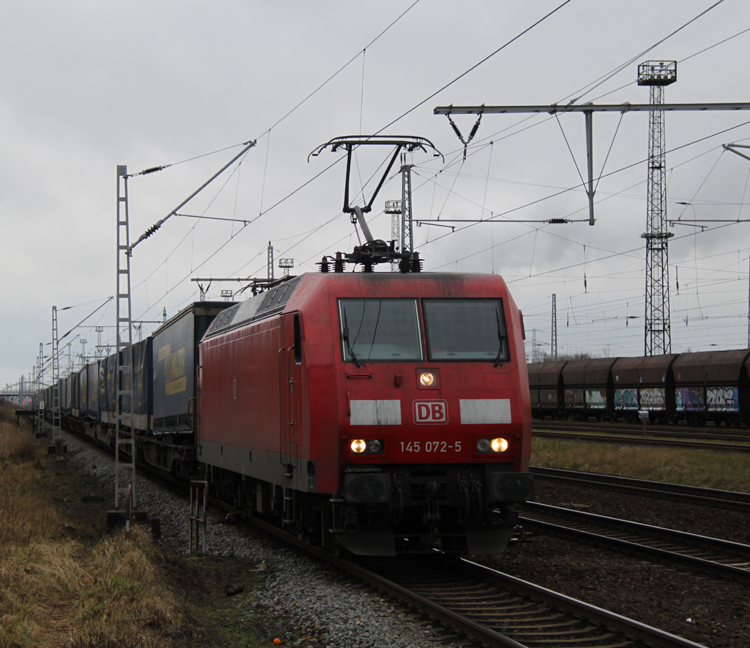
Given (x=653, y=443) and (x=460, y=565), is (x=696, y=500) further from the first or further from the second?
(x=653, y=443)

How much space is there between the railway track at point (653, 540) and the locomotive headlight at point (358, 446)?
13.0ft

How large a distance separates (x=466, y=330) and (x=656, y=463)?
13.1 meters

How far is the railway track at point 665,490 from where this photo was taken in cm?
1397

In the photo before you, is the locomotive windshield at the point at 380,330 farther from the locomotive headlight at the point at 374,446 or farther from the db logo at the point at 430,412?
the locomotive headlight at the point at 374,446

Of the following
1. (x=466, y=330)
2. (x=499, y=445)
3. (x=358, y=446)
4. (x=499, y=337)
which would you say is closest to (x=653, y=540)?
(x=499, y=445)

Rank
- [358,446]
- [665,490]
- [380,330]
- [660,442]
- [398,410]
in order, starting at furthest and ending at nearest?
[660,442] < [665,490] < [380,330] < [398,410] < [358,446]

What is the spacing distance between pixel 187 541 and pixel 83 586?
4.87m

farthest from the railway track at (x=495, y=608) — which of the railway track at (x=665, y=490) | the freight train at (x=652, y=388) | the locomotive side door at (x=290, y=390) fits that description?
the freight train at (x=652, y=388)

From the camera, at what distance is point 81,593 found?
7.53m

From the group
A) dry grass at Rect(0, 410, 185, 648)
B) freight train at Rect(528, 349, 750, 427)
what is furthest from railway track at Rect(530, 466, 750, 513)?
freight train at Rect(528, 349, 750, 427)

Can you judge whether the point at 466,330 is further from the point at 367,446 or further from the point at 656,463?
the point at 656,463

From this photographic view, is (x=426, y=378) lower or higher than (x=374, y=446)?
higher

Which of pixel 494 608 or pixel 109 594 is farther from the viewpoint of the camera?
pixel 494 608

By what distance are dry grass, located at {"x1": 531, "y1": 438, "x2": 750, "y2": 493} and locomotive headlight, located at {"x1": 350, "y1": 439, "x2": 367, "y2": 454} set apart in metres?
11.4
